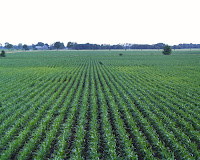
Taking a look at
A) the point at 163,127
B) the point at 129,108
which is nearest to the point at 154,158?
the point at 163,127

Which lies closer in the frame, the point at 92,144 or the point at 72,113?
the point at 92,144

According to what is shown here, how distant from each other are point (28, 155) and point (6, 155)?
0.79 m

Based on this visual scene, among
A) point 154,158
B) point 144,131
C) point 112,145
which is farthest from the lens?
point 144,131

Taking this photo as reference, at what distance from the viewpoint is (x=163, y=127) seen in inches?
281

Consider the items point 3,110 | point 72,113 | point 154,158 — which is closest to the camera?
point 154,158

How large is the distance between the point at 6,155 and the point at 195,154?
291 inches

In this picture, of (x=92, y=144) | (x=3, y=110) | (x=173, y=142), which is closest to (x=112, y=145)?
(x=92, y=144)

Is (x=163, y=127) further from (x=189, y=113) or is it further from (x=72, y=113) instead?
(x=72, y=113)

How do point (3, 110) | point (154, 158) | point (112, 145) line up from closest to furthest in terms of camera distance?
point (154, 158), point (112, 145), point (3, 110)

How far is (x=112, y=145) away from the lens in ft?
18.6

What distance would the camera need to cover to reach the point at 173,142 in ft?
19.4

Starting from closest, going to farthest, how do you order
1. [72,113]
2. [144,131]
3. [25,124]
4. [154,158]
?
[154,158] < [144,131] < [25,124] < [72,113]

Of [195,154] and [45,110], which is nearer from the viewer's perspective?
[195,154]

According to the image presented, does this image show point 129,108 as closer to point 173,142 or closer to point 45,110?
point 173,142
